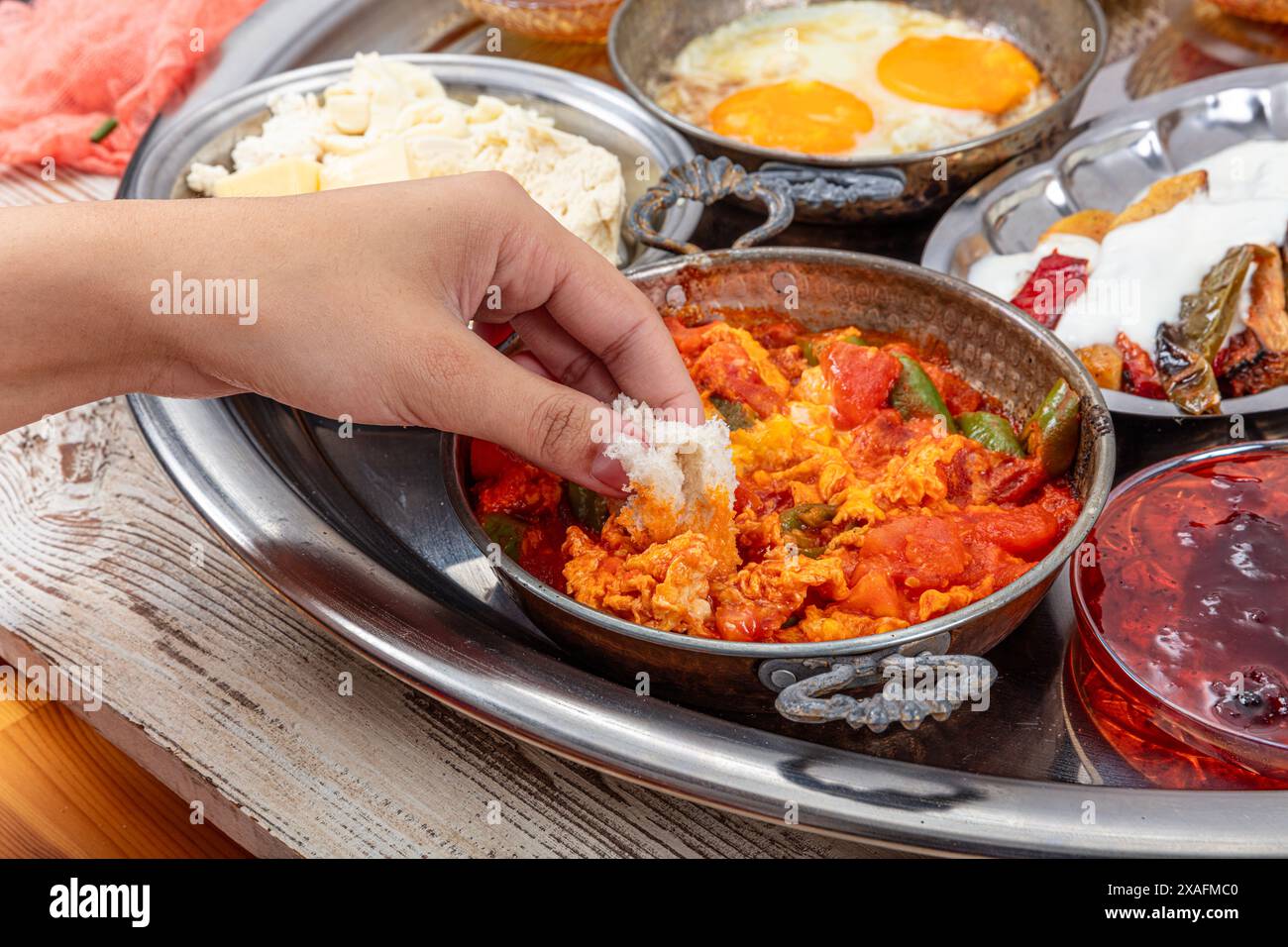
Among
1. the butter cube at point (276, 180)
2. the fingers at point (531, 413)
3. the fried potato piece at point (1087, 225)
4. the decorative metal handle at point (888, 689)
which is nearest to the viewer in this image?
the decorative metal handle at point (888, 689)

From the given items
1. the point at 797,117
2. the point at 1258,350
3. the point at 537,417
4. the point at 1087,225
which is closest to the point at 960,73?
the point at 797,117

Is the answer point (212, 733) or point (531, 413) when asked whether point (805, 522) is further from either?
point (212, 733)

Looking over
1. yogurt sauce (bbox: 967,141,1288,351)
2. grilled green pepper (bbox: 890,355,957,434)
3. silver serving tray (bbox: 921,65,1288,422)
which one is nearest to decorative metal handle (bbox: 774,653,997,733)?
grilled green pepper (bbox: 890,355,957,434)

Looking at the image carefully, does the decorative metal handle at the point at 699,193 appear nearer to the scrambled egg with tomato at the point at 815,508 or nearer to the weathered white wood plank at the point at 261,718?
the scrambled egg with tomato at the point at 815,508

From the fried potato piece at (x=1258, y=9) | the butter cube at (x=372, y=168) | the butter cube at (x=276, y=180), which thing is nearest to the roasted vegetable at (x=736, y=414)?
the butter cube at (x=372, y=168)

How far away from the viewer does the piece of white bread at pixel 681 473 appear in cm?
156

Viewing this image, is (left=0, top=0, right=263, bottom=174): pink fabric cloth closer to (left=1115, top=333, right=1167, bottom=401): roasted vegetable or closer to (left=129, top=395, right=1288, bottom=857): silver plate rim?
(left=129, top=395, right=1288, bottom=857): silver plate rim

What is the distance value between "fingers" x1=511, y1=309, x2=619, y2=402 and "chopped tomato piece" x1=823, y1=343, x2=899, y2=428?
37 cm

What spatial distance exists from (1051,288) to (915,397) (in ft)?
1.55

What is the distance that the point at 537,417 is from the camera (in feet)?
4.85

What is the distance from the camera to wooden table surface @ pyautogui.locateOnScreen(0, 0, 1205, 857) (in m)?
1.61

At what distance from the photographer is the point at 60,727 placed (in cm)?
A: 197

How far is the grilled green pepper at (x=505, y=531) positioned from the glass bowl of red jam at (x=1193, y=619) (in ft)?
2.65

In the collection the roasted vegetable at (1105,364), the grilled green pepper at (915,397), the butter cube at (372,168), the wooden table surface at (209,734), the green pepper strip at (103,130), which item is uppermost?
the green pepper strip at (103,130)
